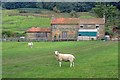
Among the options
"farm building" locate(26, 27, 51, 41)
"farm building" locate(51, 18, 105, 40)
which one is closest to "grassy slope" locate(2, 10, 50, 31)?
"farm building" locate(26, 27, 51, 41)

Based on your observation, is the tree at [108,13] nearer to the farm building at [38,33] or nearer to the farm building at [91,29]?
the farm building at [91,29]

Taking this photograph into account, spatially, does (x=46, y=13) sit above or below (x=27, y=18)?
above

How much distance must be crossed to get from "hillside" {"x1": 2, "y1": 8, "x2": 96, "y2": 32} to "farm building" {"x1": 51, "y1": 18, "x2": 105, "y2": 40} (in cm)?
571

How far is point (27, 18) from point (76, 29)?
12.3 m

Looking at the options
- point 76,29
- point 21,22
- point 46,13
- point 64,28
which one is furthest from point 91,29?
point 46,13

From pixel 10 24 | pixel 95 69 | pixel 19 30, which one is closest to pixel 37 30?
pixel 19 30

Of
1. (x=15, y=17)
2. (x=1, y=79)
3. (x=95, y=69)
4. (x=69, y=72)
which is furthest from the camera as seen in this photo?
(x=15, y=17)

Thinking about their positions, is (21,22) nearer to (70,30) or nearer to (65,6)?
(65,6)

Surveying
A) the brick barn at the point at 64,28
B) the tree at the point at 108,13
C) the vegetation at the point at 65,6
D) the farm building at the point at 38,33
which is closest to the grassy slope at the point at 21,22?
the vegetation at the point at 65,6

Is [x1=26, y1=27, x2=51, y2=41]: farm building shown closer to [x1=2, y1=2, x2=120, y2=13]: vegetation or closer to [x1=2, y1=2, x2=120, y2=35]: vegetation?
[x1=2, y1=2, x2=120, y2=35]: vegetation

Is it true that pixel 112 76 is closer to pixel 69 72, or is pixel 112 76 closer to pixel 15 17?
pixel 69 72

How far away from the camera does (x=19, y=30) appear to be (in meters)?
43.0

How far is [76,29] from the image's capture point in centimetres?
3925

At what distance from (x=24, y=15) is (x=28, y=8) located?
6.28ft
